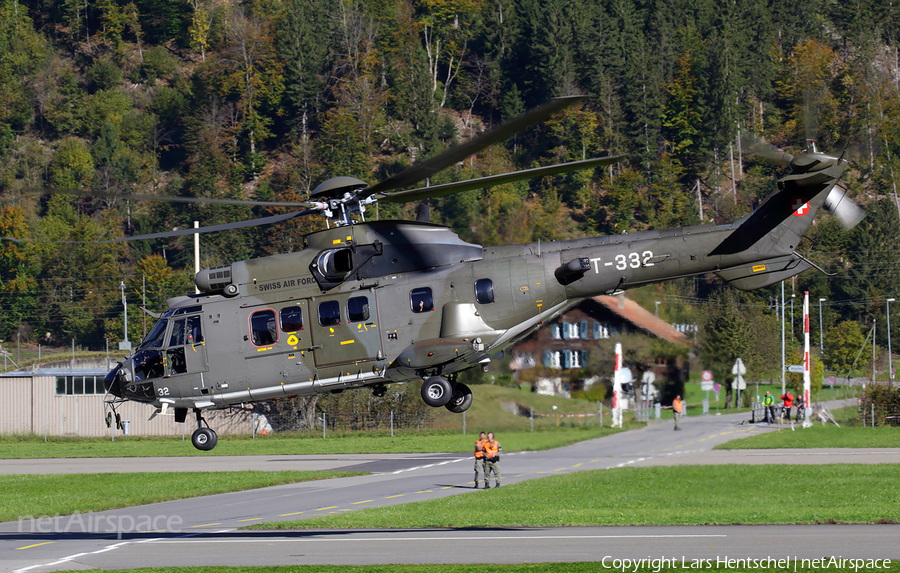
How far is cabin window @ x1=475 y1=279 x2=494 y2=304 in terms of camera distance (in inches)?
882

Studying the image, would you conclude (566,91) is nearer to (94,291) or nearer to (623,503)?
(94,291)

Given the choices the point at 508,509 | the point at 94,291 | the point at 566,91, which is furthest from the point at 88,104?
the point at 508,509

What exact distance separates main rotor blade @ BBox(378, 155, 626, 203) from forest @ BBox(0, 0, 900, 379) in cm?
7551

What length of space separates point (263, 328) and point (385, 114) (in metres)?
127

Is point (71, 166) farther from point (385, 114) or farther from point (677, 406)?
point (677, 406)

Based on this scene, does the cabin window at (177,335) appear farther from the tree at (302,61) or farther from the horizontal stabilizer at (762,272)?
the tree at (302,61)

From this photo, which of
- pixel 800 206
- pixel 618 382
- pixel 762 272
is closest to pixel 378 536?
pixel 618 382

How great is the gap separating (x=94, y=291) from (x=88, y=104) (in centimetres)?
5750

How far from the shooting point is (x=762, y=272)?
22859mm

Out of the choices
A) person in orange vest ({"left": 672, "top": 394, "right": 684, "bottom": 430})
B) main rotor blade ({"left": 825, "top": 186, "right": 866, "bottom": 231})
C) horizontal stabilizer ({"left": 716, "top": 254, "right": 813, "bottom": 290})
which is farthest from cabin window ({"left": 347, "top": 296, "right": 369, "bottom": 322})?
person in orange vest ({"left": 672, "top": 394, "right": 684, "bottom": 430})

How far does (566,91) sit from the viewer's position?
154500 mm

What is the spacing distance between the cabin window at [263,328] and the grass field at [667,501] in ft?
35.3

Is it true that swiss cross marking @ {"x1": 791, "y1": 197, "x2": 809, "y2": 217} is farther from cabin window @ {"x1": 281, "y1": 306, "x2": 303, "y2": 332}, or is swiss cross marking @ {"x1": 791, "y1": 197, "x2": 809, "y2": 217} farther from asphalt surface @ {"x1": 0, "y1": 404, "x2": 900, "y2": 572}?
cabin window @ {"x1": 281, "y1": 306, "x2": 303, "y2": 332}

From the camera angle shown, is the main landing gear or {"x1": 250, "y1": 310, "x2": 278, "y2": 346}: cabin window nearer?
the main landing gear
